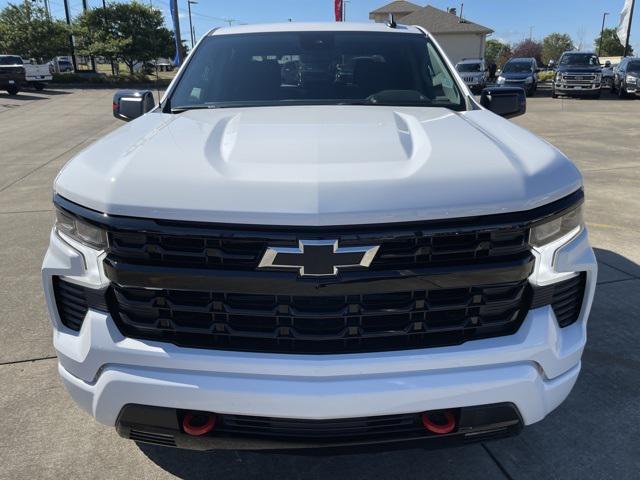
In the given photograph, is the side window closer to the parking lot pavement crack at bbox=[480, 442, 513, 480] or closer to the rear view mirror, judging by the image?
the rear view mirror

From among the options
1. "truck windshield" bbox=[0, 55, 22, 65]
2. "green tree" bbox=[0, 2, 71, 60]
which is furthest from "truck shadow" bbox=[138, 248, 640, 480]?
"green tree" bbox=[0, 2, 71, 60]

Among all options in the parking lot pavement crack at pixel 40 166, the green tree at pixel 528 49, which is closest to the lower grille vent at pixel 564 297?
the parking lot pavement crack at pixel 40 166

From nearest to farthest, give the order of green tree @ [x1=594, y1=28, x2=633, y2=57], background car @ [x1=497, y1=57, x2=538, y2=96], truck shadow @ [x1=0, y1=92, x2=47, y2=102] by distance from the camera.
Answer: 1. truck shadow @ [x1=0, y1=92, x2=47, y2=102]
2. background car @ [x1=497, y1=57, x2=538, y2=96]
3. green tree @ [x1=594, y1=28, x2=633, y2=57]

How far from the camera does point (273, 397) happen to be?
5.78 ft

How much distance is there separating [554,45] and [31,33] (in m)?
72.0

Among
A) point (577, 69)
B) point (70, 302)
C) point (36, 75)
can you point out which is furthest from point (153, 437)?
point (36, 75)

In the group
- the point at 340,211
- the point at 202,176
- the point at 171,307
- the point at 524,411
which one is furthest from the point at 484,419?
the point at 202,176

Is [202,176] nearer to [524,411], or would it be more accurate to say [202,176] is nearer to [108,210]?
[108,210]

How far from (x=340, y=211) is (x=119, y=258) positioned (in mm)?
754

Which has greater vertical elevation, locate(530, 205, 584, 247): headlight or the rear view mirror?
the rear view mirror

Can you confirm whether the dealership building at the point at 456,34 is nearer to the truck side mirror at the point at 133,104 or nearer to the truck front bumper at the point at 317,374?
the truck side mirror at the point at 133,104

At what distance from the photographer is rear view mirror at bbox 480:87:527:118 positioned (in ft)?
11.4

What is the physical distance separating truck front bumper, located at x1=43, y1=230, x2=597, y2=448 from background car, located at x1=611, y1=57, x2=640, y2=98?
938 inches

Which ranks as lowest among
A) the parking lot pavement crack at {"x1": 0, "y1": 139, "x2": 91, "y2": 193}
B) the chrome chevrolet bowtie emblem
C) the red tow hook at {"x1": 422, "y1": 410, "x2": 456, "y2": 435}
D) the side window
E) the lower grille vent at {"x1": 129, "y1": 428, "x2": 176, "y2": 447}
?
the parking lot pavement crack at {"x1": 0, "y1": 139, "x2": 91, "y2": 193}
